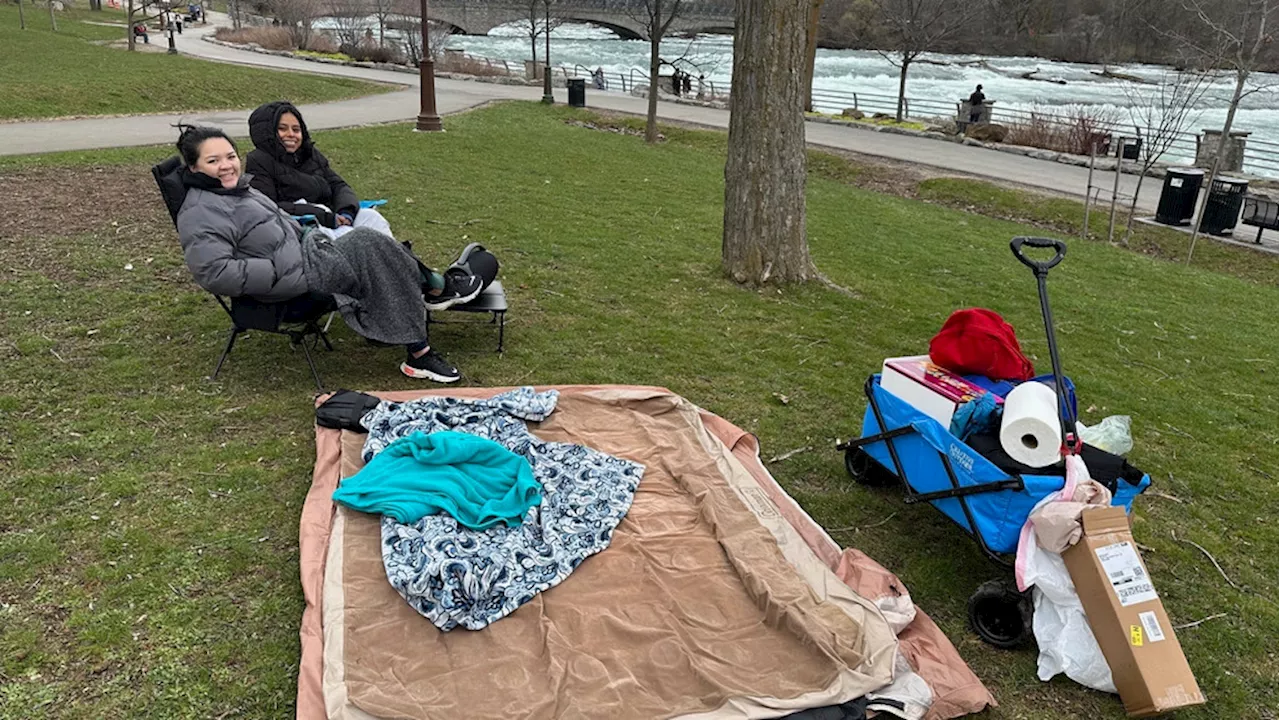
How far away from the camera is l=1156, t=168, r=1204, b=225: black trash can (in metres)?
13.4

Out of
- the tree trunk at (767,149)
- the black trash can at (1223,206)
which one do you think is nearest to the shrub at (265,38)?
the black trash can at (1223,206)

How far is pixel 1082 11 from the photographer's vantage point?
44875 mm

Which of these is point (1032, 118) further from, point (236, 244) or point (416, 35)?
point (416, 35)

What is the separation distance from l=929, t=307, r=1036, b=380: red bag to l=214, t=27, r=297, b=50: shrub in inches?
1490

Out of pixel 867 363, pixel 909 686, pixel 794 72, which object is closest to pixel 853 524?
pixel 909 686

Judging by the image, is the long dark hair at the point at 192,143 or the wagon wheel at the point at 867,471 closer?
the wagon wheel at the point at 867,471

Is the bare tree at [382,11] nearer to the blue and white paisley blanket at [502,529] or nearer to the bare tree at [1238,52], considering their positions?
the bare tree at [1238,52]

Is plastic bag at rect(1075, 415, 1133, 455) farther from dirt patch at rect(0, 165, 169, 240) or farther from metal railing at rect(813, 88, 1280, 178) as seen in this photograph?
metal railing at rect(813, 88, 1280, 178)

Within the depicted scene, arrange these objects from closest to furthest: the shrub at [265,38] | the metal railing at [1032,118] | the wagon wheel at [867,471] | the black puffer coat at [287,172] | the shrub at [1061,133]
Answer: the wagon wheel at [867,471] → the black puffer coat at [287,172] → the shrub at [1061,133] → the metal railing at [1032,118] → the shrub at [265,38]

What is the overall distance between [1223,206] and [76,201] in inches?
603

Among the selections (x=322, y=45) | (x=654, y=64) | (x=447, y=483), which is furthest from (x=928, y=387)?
(x=322, y=45)

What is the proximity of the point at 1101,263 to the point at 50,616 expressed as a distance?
10.2m

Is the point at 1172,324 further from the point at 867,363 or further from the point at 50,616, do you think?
the point at 50,616

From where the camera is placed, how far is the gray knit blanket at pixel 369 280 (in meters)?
4.20
